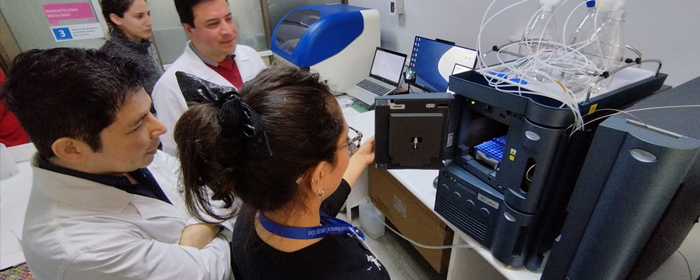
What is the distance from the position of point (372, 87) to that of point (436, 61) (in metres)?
0.52

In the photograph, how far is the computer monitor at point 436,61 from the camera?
153 cm

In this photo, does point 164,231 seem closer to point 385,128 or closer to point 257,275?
point 257,275

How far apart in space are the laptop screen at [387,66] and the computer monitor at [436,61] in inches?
4.3

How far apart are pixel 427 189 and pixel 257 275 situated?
A: 720 mm

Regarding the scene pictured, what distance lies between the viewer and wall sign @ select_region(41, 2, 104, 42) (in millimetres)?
2338

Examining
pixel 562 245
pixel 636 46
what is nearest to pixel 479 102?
pixel 562 245

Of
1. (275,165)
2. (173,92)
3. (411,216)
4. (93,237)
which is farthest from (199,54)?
(411,216)

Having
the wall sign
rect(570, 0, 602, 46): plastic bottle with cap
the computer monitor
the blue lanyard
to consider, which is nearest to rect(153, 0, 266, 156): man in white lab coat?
the blue lanyard

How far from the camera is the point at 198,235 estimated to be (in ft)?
2.94

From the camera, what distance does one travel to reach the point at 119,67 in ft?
2.38

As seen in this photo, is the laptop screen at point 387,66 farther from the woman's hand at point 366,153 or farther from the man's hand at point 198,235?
the man's hand at point 198,235

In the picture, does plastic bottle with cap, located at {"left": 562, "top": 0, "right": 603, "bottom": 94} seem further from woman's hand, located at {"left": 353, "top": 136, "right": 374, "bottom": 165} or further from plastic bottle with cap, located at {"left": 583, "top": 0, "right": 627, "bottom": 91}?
woman's hand, located at {"left": 353, "top": 136, "right": 374, "bottom": 165}

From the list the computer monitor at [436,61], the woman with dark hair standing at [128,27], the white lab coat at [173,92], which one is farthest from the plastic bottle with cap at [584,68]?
the woman with dark hair standing at [128,27]

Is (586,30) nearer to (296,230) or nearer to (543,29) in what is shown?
(543,29)
